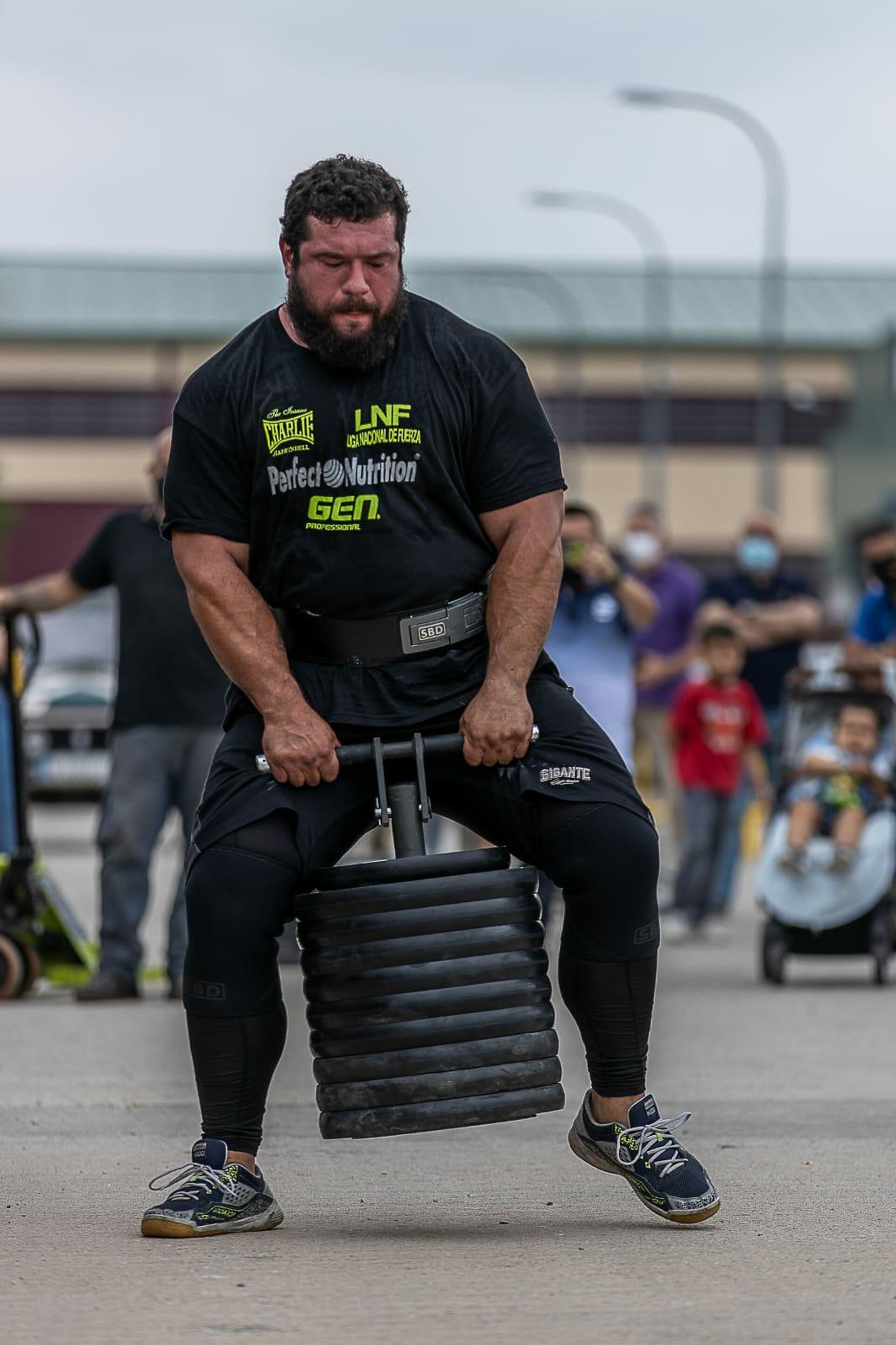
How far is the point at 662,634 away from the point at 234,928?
412 inches

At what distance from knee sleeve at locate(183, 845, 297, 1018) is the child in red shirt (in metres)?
8.34

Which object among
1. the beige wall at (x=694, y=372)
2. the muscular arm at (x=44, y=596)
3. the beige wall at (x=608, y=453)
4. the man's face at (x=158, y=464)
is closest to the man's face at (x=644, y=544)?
the man's face at (x=158, y=464)

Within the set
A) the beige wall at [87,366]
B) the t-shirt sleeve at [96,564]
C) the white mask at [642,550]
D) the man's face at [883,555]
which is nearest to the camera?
the t-shirt sleeve at [96,564]

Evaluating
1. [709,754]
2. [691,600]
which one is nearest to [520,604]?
[709,754]

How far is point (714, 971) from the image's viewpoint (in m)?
11.5

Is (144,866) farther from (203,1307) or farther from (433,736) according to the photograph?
(203,1307)

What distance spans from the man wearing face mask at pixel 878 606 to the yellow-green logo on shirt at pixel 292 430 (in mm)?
6716

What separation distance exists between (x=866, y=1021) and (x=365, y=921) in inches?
187

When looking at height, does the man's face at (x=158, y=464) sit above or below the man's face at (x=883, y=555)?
above

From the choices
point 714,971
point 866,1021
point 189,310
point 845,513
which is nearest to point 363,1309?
point 866,1021

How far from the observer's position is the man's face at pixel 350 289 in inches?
196

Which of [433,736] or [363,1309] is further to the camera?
[433,736]

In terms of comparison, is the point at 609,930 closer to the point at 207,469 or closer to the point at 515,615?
the point at 515,615

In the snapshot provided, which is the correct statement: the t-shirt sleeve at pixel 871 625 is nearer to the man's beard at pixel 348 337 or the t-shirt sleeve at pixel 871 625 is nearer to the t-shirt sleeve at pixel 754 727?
the t-shirt sleeve at pixel 754 727
